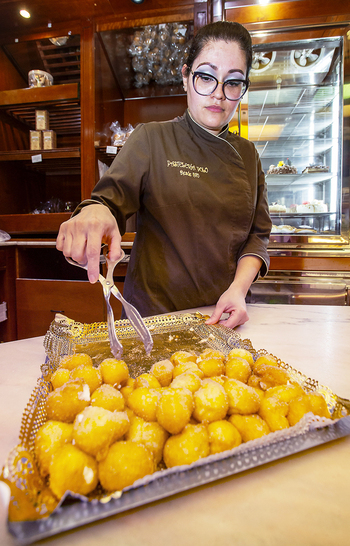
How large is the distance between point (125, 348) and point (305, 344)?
18.2 inches

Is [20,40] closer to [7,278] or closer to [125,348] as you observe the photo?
[7,278]

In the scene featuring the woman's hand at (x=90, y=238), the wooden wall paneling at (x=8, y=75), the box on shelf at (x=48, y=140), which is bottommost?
the woman's hand at (x=90, y=238)

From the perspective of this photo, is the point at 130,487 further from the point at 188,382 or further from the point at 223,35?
the point at 223,35

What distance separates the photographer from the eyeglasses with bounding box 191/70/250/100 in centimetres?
112

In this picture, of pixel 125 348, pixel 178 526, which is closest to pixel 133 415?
pixel 178 526

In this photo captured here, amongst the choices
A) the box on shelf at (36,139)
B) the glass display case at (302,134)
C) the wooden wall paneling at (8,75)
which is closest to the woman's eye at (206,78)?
the glass display case at (302,134)

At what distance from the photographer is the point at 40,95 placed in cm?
261

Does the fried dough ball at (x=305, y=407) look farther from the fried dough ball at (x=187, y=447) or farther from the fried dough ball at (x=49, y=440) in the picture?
the fried dough ball at (x=49, y=440)

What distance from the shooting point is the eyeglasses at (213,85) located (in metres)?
1.12

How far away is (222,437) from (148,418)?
102 mm

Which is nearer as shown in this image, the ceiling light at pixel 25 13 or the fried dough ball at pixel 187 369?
the fried dough ball at pixel 187 369

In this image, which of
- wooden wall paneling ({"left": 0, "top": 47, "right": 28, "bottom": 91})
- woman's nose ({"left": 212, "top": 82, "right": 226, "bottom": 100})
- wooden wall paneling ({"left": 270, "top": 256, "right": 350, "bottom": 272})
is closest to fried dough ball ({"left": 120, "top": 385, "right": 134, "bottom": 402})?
woman's nose ({"left": 212, "top": 82, "right": 226, "bottom": 100})

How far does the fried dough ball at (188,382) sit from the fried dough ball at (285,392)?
4.2 inches

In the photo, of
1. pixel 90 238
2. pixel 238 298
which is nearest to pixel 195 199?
pixel 238 298
